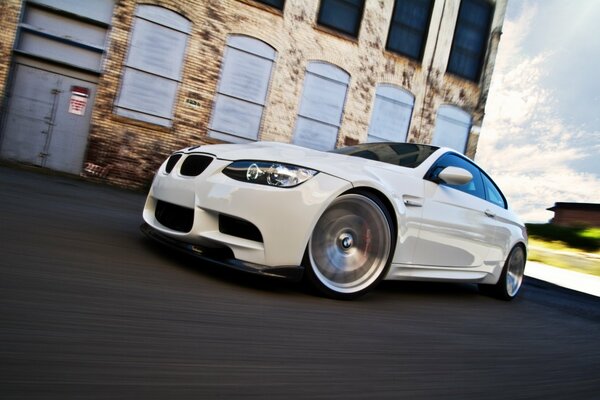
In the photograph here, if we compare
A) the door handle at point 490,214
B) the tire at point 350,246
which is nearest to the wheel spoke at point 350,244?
the tire at point 350,246

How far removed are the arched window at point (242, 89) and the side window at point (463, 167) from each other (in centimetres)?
799

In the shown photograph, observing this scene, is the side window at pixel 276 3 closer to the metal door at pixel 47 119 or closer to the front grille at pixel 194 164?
the metal door at pixel 47 119

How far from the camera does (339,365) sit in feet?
6.44

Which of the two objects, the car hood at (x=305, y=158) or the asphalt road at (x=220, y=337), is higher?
the car hood at (x=305, y=158)

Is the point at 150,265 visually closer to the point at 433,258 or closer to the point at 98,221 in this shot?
the point at 98,221

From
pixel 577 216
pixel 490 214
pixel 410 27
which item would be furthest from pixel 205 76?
pixel 577 216

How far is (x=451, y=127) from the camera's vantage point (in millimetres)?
14438

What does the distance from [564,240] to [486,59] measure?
610 cm

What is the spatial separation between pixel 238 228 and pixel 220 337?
970 millimetres

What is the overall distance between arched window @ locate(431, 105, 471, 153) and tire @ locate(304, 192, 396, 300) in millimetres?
11442

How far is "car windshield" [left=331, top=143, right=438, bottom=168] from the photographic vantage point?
150 inches

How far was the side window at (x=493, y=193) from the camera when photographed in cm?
469

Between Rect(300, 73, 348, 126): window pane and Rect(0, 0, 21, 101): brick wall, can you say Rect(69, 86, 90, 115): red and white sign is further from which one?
Rect(300, 73, 348, 126): window pane

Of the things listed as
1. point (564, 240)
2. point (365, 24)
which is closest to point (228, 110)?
point (365, 24)
